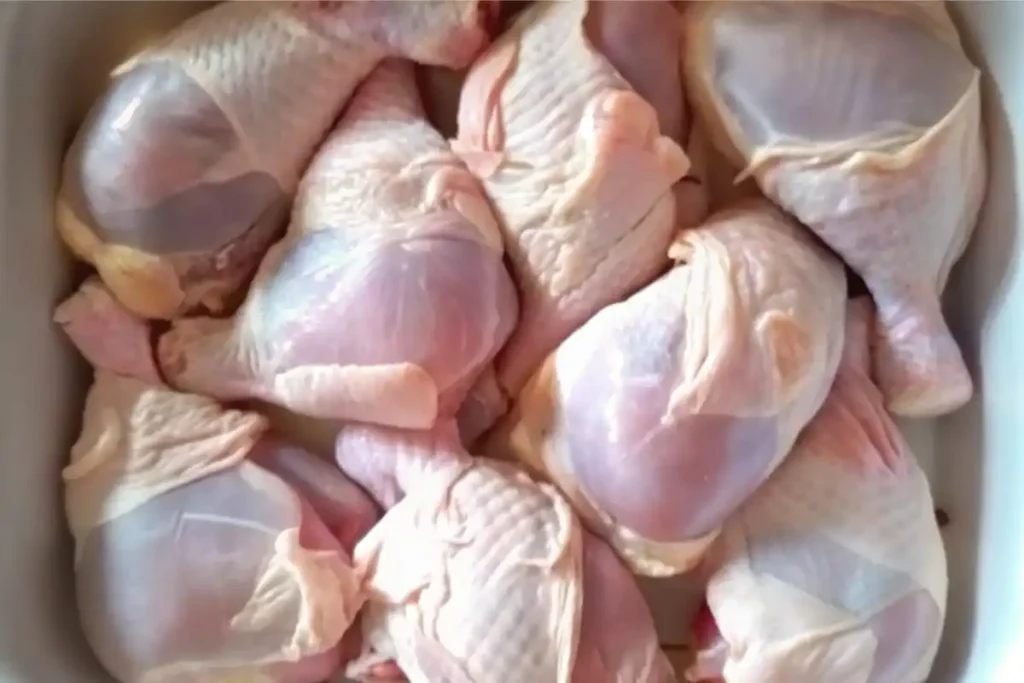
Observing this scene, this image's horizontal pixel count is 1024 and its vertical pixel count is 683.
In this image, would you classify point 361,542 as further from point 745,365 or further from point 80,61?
point 80,61

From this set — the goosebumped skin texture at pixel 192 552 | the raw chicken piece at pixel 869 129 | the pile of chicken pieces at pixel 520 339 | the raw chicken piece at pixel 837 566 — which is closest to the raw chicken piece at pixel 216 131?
the pile of chicken pieces at pixel 520 339

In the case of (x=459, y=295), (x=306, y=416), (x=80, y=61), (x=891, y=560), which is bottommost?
(x=891, y=560)

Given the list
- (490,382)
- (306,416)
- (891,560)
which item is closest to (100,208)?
(306,416)

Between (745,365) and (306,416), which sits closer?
(745,365)

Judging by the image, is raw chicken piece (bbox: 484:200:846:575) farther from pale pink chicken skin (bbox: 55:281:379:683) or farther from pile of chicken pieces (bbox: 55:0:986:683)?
pale pink chicken skin (bbox: 55:281:379:683)

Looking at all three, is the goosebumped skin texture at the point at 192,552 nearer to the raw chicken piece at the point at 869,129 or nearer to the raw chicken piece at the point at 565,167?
the raw chicken piece at the point at 565,167

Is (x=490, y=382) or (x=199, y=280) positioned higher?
(x=199, y=280)

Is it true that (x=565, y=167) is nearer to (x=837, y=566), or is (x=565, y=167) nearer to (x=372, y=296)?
(x=372, y=296)

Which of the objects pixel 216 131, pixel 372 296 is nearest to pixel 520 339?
pixel 372 296
